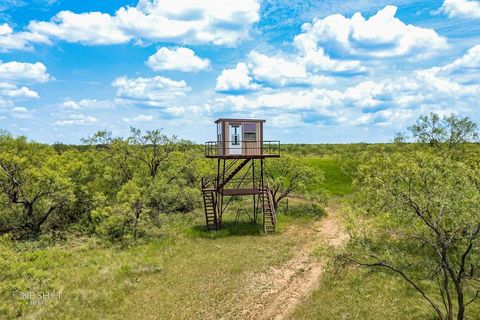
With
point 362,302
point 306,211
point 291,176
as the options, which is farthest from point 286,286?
point 291,176

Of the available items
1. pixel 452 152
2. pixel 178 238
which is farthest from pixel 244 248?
pixel 452 152

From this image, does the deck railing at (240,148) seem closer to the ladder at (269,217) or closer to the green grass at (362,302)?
the ladder at (269,217)

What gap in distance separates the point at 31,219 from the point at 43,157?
24.4 ft

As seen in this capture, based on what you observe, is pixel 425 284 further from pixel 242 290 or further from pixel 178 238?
pixel 178 238

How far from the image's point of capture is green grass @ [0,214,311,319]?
16.3 m

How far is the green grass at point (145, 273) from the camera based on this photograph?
53.4ft

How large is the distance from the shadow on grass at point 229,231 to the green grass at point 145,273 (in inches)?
3.2

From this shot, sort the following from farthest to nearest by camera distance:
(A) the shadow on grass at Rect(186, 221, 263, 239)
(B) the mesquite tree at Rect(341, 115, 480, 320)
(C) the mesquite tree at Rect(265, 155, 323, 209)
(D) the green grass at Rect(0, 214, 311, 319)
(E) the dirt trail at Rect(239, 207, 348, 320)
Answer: (C) the mesquite tree at Rect(265, 155, 323, 209) → (A) the shadow on grass at Rect(186, 221, 263, 239) → (D) the green grass at Rect(0, 214, 311, 319) → (E) the dirt trail at Rect(239, 207, 348, 320) → (B) the mesquite tree at Rect(341, 115, 480, 320)

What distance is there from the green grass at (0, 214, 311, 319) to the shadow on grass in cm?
8

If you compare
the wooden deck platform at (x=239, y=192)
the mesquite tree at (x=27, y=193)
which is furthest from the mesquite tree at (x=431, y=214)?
the mesquite tree at (x=27, y=193)

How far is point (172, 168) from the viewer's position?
36719mm

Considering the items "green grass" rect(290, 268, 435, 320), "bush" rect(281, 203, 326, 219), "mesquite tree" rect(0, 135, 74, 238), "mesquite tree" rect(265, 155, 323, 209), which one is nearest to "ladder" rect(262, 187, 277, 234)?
"mesquite tree" rect(265, 155, 323, 209)

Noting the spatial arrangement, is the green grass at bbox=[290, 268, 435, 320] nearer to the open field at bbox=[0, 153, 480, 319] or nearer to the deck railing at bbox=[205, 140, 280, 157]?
the open field at bbox=[0, 153, 480, 319]

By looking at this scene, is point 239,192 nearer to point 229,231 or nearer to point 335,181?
point 229,231
